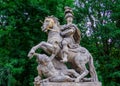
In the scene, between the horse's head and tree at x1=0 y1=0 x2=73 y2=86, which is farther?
tree at x1=0 y1=0 x2=73 y2=86

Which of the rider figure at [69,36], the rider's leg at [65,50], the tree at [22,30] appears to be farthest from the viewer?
the tree at [22,30]

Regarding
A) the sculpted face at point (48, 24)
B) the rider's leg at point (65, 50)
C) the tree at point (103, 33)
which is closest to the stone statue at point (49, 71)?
the rider's leg at point (65, 50)

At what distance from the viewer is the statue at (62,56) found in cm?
1005

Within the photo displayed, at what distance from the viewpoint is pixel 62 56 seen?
34.1ft

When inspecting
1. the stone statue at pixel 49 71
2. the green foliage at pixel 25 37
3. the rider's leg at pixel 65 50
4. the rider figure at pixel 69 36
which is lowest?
the stone statue at pixel 49 71

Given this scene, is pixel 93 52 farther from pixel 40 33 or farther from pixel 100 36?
pixel 40 33

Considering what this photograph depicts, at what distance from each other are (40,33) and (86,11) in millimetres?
4876

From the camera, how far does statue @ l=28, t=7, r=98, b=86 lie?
396 inches

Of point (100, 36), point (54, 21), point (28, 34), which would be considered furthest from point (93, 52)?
point (54, 21)

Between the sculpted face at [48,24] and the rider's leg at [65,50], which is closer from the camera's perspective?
the rider's leg at [65,50]

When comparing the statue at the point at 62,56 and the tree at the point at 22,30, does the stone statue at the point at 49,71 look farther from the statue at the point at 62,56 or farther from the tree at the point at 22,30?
the tree at the point at 22,30

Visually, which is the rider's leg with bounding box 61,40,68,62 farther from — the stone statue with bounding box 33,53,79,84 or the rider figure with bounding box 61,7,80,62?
the stone statue with bounding box 33,53,79,84

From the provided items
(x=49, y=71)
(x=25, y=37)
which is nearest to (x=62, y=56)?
(x=49, y=71)

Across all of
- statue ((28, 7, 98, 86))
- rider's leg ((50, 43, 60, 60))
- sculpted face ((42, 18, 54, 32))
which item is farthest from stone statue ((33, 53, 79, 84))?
sculpted face ((42, 18, 54, 32))
